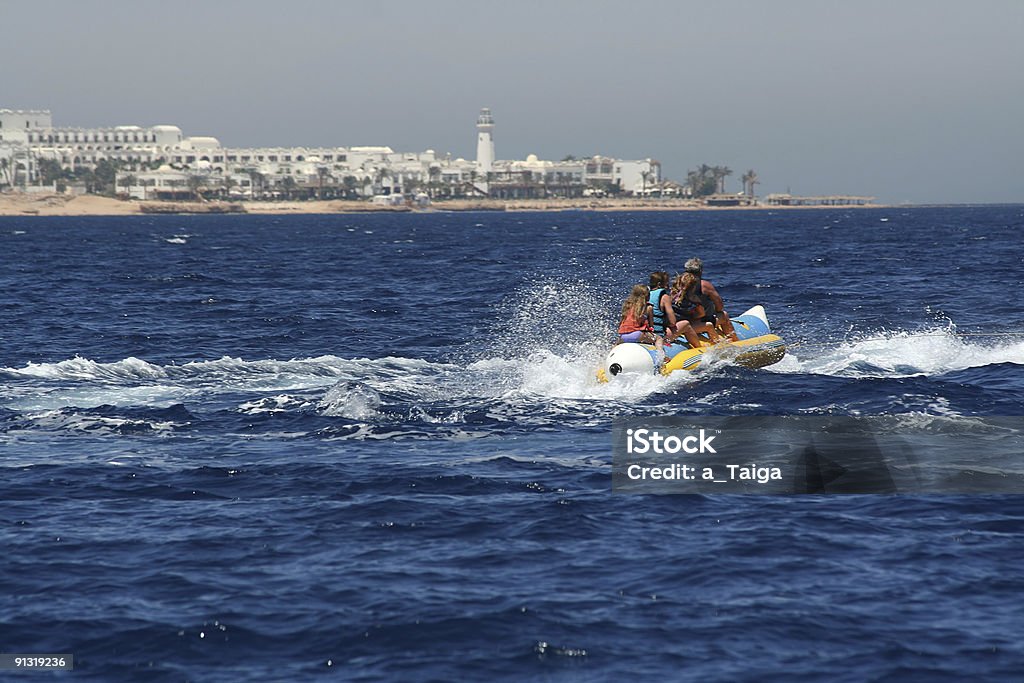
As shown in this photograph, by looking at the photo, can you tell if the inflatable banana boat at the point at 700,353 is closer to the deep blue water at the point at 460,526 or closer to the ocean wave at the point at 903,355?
the deep blue water at the point at 460,526

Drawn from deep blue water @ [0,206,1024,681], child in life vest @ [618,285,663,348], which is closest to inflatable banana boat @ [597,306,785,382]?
child in life vest @ [618,285,663,348]

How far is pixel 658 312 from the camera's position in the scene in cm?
2173

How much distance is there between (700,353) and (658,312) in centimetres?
102

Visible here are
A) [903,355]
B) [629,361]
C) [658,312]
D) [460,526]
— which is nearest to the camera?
[460,526]

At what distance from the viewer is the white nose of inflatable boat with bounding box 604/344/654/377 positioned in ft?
67.6

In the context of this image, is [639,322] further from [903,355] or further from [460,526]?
[460,526]

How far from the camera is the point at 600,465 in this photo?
15.2 metres

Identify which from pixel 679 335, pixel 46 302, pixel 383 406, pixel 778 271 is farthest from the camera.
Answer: pixel 778 271

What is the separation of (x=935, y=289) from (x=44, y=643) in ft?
119

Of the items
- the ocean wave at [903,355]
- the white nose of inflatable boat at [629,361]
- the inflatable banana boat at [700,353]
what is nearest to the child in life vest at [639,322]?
the inflatable banana boat at [700,353]

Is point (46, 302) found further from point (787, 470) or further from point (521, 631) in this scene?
point (521, 631)

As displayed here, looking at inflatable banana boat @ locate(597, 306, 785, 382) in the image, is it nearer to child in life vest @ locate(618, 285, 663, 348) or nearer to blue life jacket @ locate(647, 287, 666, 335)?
child in life vest @ locate(618, 285, 663, 348)

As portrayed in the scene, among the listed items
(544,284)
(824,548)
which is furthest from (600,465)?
(544,284)

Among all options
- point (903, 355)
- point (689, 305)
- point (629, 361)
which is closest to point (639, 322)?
point (629, 361)
